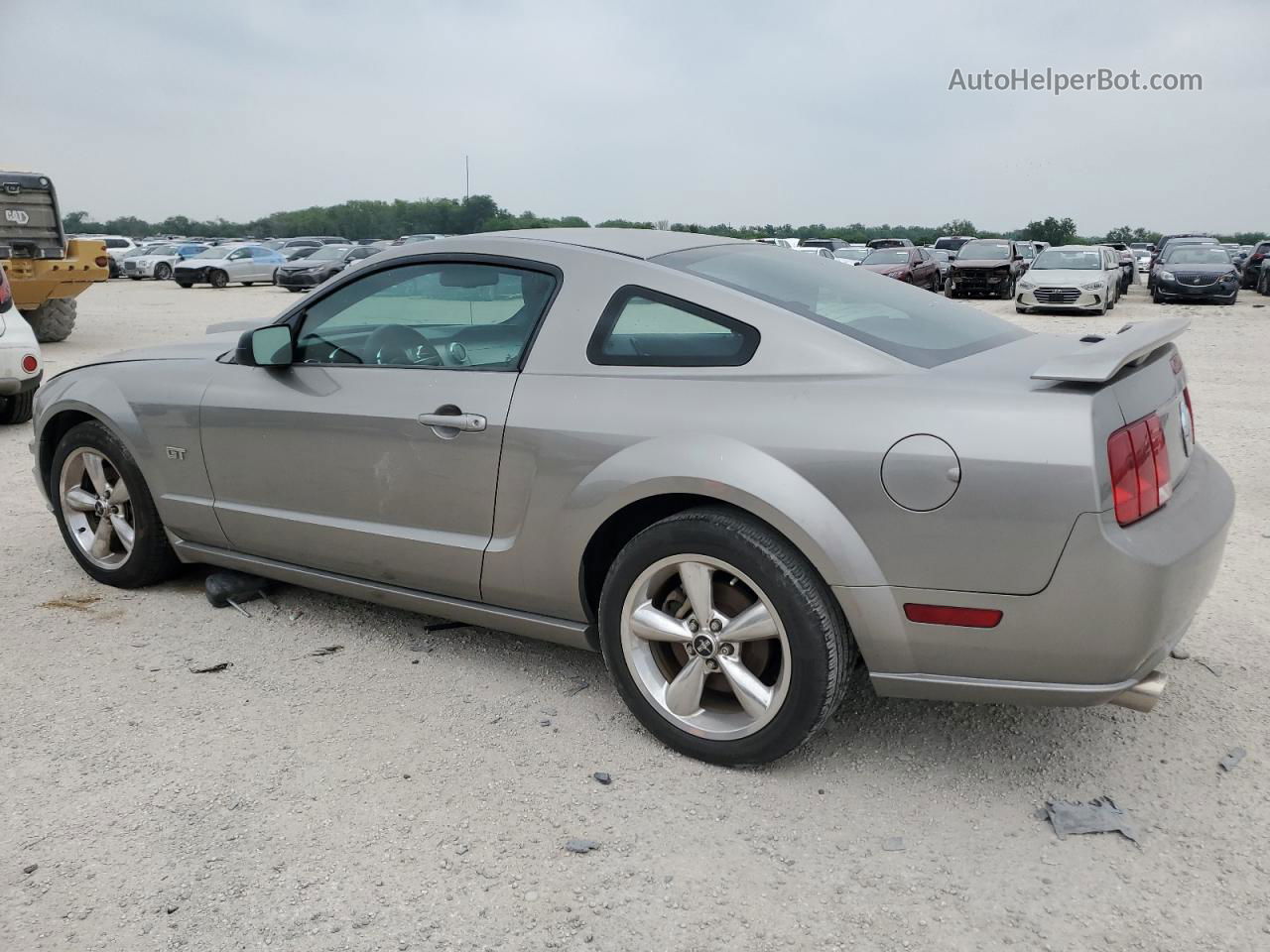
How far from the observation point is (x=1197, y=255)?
2447 cm

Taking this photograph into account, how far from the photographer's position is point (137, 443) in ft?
13.9

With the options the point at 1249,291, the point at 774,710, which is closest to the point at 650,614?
the point at 774,710

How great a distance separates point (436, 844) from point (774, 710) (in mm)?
959

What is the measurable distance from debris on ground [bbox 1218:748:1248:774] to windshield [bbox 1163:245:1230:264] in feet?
80.1

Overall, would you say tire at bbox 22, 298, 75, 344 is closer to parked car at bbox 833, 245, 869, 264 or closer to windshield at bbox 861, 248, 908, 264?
windshield at bbox 861, 248, 908, 264

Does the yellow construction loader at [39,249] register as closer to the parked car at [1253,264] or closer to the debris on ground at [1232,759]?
the debris on ground at [1232,759]

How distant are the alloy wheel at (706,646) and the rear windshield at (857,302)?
79 centimetres

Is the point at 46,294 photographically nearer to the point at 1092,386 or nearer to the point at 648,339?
the point at 648,339

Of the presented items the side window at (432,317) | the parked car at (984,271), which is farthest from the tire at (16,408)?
the parked car at (984,271)

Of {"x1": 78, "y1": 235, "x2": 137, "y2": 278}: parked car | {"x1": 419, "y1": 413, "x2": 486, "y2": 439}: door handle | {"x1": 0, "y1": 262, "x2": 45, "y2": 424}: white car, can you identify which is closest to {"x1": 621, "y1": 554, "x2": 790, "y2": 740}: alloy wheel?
{"x1": 419, "y1": 413, "x2": 486, "y2": 439}: door handle

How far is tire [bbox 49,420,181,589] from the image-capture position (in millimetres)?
4312

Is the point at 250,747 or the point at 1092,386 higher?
the point at 1092,386

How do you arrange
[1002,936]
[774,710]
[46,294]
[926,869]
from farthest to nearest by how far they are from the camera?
1. [46,294]
2. [774,710]
3. [926,869]
4. [1002,936]

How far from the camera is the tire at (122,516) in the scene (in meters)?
4.31
